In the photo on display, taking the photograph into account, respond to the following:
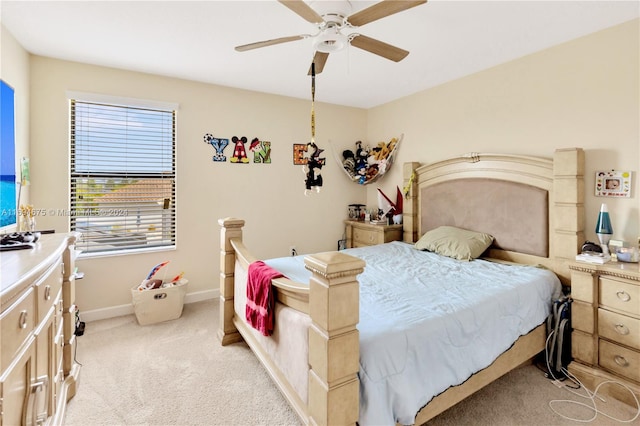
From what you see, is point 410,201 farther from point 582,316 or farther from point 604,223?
point 582,316

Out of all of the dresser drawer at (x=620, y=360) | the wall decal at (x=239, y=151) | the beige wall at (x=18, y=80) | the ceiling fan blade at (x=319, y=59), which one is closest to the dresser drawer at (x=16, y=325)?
the beige wall at (x=18, y=80)

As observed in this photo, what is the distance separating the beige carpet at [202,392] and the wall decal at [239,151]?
2047 millimetres

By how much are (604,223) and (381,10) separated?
2.17m

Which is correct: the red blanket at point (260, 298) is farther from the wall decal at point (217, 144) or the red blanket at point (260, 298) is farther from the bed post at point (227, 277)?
the wall decal at point (217, 144)

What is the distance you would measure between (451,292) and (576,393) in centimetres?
106

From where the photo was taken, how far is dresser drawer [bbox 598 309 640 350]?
194 centimetres

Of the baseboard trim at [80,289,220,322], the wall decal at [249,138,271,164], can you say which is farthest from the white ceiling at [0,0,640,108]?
the baseboard trim at [80,289,220,322]

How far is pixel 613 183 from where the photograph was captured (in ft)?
7.67

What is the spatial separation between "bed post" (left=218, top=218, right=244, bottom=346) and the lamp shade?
274 cm

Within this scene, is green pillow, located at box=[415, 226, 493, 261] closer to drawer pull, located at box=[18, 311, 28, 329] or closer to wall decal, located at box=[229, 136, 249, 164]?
wall decal, located at box=[229, 136, 249, 164]

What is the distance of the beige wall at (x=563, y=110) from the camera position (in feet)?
7.48

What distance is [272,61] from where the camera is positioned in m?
2.93

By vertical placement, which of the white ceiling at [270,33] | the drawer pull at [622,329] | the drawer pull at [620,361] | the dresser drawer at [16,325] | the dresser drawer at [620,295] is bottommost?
the drawer pull at [620,361]

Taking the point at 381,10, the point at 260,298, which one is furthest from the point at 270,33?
the point at 260,298
